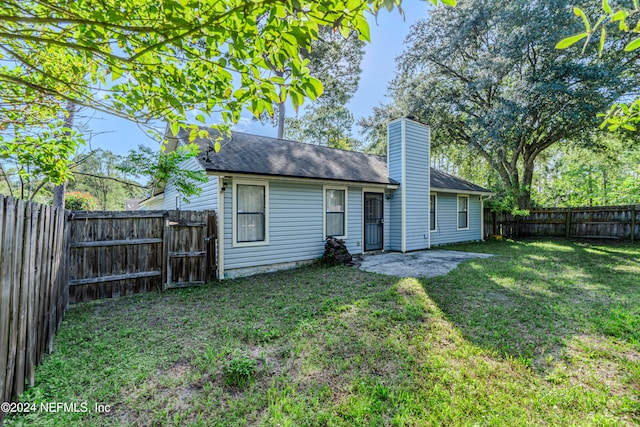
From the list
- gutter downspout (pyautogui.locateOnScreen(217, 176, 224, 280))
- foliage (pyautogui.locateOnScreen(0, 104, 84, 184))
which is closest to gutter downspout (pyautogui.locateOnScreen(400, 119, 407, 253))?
gutter downspout (pyautogui.locateOnScreen(217, 176, 224, 280))

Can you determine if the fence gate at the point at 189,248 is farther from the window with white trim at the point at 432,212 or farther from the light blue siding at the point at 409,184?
the window with white trim at the point at 432,212

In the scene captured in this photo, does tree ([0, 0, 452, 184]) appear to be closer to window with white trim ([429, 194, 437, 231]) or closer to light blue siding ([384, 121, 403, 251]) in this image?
light blue siding ([384, 121, 403, 251])

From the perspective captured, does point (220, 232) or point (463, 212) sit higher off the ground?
point (463, 212)

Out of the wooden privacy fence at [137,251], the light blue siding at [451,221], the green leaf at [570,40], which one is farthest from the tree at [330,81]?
the green leaf at [570,40]

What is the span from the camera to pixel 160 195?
36.1ft

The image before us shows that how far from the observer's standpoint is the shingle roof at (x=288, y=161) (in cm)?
655

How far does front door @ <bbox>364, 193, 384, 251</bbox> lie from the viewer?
898 centimetres

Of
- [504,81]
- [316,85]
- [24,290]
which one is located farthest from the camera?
[504,81]

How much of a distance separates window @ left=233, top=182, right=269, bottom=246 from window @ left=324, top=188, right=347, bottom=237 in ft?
6.38

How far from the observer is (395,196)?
9.49m

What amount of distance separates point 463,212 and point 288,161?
8.44 metres

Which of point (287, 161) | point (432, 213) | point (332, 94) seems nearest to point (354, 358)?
point (287, 161)

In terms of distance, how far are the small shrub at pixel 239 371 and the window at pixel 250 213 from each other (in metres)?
4.10

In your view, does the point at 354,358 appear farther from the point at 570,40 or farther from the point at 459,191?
the point at 459,191
